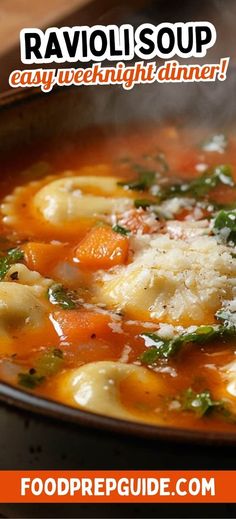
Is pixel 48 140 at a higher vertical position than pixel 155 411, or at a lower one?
higher

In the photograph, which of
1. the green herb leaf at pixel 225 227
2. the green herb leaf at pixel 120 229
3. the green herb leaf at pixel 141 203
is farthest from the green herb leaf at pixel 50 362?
the green herb leaf at pixel 141 203

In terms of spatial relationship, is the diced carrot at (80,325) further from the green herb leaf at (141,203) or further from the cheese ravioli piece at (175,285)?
the green herb leaf at (141,203)

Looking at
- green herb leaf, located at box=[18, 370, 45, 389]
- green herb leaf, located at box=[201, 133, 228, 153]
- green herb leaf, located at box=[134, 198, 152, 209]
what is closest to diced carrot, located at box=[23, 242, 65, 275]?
green herb leaf, located at box=[134, 198, 152, 209]

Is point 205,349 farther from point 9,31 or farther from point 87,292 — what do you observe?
point 9,31

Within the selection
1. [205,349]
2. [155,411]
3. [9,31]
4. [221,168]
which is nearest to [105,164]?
[221,168]

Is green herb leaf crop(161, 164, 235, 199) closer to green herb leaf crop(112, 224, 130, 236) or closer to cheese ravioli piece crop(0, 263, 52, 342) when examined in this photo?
green herb leaf crop(112, 224, 130, 236)

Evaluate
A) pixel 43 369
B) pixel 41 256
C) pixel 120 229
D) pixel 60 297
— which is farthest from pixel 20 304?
pixel 120 229
